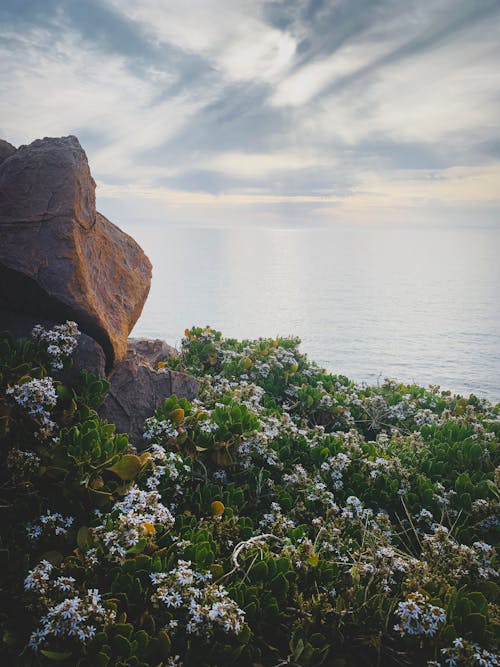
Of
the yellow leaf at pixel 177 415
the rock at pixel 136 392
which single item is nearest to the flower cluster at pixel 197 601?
the yellow leaf at pixel 177 415

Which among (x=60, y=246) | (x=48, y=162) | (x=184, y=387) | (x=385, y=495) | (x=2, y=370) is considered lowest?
(x=385, y=495)

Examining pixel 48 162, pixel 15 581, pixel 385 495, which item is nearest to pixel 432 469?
pixel 385 495

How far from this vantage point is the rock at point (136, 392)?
195 inches

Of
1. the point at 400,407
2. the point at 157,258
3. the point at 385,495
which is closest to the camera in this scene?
the point at 385,495

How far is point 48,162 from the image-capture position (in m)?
5.20

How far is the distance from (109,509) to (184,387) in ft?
7.43

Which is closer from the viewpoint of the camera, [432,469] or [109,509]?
[109,509]

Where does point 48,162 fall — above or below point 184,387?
above

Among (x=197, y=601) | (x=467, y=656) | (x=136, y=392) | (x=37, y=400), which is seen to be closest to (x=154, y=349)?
(x=136, y=392)

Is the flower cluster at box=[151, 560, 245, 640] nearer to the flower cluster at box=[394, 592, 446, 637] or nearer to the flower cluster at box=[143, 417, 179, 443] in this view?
the flower cluster at box=[394, 592, 446, 637]

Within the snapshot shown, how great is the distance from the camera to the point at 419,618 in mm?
2832

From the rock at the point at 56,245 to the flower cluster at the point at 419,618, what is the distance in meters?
3.61

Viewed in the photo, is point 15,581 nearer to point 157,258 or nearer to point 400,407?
point 400,407

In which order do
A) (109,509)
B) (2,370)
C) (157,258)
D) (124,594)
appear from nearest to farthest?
1. (124,594)
2. (109,509)
3. (2,370)
4. (157,258)
